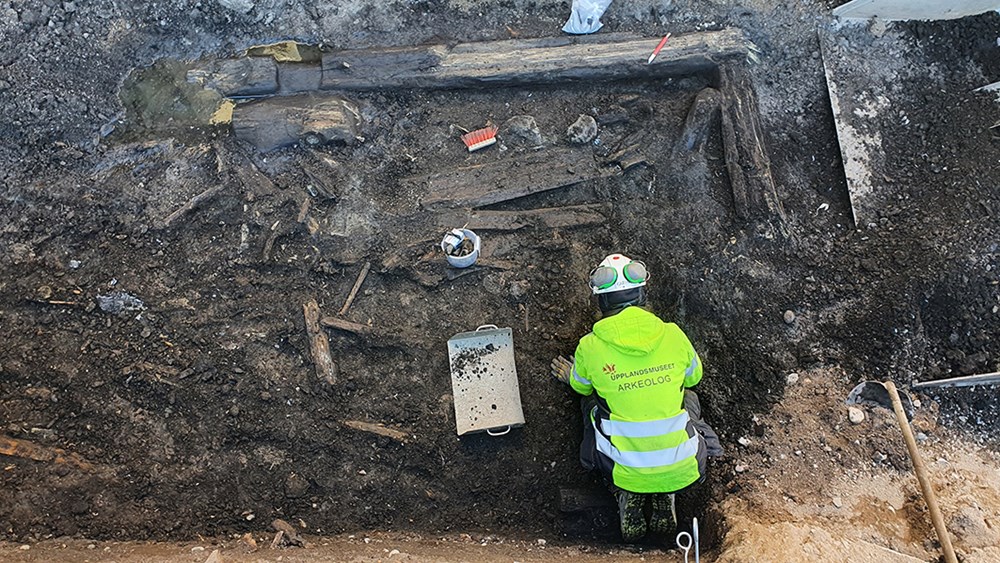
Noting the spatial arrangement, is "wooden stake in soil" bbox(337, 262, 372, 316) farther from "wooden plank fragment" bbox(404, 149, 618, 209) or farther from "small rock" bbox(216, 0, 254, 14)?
"small rock" bbox(216, 0, 254, 14)

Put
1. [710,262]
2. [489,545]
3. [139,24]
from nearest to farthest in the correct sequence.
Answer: [489,545] → [710,262] → [139,24]

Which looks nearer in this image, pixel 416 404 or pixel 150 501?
pixel 150 501

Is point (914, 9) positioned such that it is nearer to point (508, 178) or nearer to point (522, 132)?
point (522, 132)

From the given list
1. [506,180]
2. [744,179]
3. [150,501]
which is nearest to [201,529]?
[150,501]

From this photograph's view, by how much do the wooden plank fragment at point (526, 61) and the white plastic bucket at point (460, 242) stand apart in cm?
134

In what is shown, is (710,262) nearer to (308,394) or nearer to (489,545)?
(489,545)

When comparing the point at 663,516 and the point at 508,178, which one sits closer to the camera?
the point at 663,516

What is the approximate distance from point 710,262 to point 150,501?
420 centimetres

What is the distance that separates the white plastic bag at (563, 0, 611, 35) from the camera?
205 inches

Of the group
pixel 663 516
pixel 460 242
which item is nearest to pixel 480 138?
pixel 460 242

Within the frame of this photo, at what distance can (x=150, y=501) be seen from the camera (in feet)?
13.9

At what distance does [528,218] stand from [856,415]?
260cm

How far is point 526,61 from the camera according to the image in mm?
5191

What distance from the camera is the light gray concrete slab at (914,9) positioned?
4926 mm
